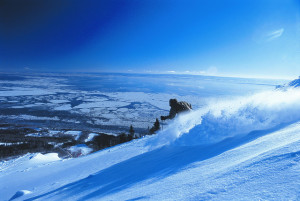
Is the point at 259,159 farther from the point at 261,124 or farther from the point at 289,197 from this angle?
the point at 261,124

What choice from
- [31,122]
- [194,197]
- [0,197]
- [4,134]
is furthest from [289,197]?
[31,122]

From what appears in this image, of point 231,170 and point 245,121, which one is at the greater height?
point 245,121

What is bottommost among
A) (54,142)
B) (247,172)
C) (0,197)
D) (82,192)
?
(54,142)

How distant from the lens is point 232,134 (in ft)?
18.4

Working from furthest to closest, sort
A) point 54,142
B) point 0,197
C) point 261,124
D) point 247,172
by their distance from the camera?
point 54,142
point 0,197
point 261,124
point 247,172

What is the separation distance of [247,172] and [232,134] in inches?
139

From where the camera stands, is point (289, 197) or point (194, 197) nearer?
point (289, 197)

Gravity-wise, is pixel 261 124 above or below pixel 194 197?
above

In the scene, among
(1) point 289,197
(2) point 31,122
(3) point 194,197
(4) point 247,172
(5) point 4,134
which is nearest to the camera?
(1) point 289,197

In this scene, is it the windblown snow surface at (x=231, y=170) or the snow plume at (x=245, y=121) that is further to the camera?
the snow plume at (x=245, y=121)

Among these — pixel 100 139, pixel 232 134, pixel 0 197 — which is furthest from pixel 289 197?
pixel 100 139

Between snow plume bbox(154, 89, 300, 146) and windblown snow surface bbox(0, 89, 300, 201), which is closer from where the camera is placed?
windblown snow surface bbox(0, 89, 300, 201)

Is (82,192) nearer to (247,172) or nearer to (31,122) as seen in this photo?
(247,172)

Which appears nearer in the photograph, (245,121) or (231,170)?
(231,170)
